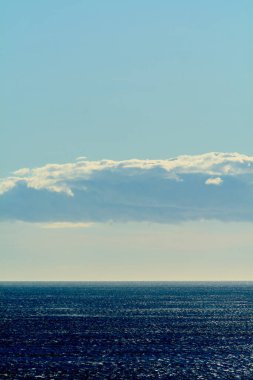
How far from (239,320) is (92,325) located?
39136mm

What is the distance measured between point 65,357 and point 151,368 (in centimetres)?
1401

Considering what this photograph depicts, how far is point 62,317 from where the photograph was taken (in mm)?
160000

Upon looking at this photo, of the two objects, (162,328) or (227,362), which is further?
(162,328)

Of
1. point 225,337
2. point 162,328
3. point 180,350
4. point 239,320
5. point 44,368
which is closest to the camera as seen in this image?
point 44,368

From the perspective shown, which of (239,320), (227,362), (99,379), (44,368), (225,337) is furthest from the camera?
(239,320)

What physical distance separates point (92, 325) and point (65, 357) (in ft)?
165

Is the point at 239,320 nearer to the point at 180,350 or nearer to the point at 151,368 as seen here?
the point at 180,350

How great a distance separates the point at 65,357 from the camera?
3428 inches

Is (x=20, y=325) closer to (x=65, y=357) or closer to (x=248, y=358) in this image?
(x=65, y=357)

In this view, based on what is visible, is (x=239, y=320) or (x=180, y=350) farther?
(x=239, y=320)

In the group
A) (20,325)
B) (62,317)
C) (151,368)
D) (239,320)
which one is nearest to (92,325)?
(20,325)

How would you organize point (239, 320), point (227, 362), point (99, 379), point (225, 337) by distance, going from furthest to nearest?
1. point (239, 320)
2. point (225, 337)
3. point (227, 362)
4. point (99, 379)

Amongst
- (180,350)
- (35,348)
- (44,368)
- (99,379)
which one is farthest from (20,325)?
(99,379)

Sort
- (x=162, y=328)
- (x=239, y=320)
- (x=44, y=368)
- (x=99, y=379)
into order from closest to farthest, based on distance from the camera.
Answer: (x=99, y=379) < (x=44, y=368) < (x=162, y=328) < (x=239, y=320)
